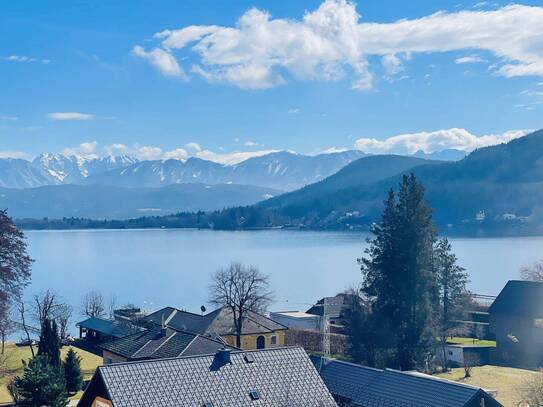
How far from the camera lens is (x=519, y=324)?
53344 mm

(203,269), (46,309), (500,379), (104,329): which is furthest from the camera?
(203,269)

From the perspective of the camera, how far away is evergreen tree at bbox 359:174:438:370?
44250mm

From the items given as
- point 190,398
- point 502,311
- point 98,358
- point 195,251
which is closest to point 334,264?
point 195,251

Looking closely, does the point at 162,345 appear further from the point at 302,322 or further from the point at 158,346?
the point at 302,322

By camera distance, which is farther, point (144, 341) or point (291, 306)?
point (291, 306)

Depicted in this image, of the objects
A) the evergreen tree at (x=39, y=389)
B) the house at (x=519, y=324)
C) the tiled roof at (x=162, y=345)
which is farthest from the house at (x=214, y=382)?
the house at (x=519, y=324)

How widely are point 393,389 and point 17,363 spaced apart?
27.8 m

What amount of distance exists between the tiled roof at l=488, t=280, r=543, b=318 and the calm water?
31.1 metres

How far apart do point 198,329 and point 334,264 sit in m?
84.2

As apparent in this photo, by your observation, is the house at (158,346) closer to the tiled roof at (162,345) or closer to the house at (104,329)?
the tiled roof at (162,345)

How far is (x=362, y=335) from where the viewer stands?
4434cm

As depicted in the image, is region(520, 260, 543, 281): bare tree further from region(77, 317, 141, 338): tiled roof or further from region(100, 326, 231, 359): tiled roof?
region(100, 326, 231, 359): tiled roof

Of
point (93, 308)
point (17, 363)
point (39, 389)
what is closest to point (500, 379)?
point (39, 389)

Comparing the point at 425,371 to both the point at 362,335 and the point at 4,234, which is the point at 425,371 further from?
the point at 4,234
